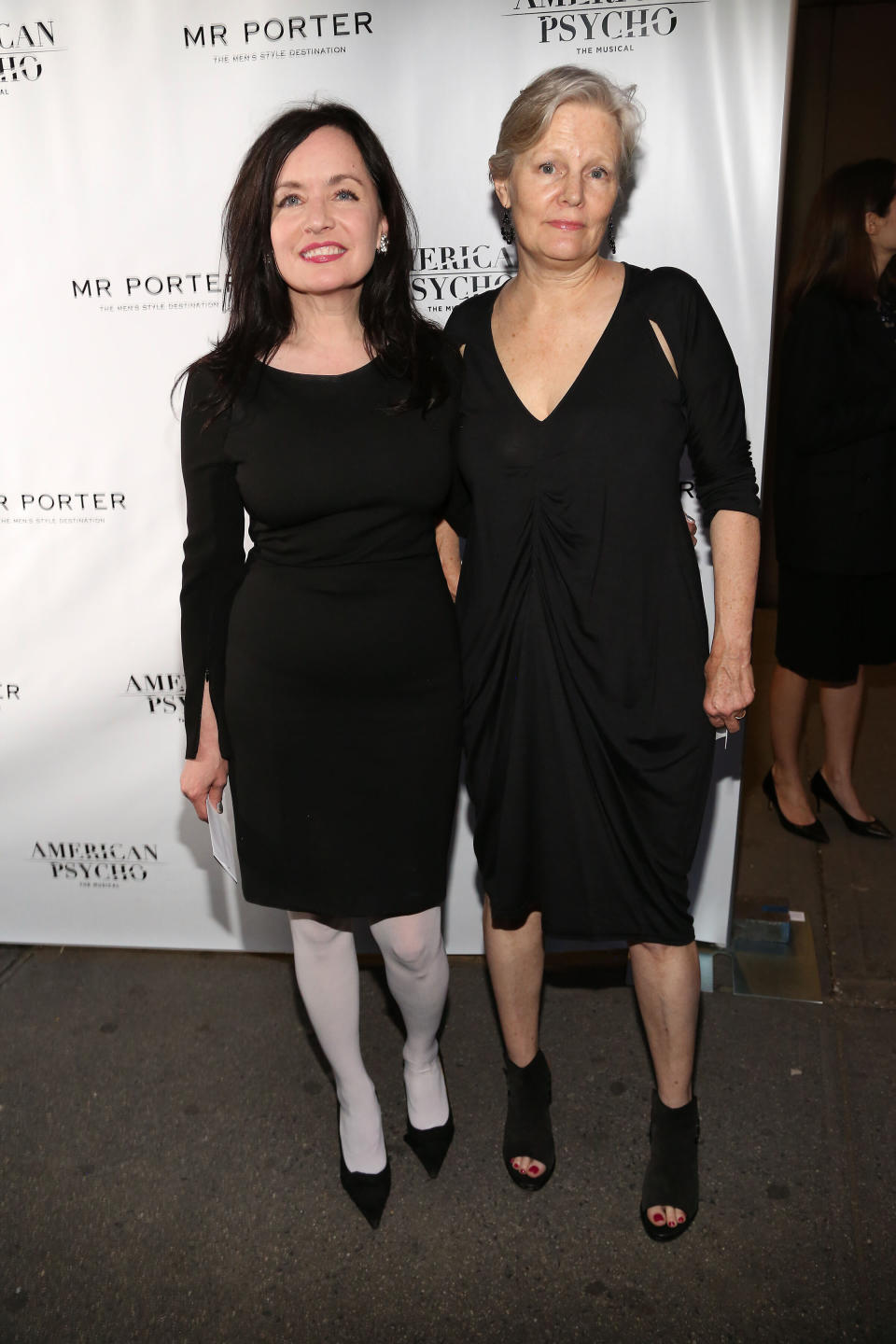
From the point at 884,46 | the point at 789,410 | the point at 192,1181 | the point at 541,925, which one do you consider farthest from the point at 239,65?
the point at 884,46

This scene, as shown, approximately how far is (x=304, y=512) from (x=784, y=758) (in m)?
2.40

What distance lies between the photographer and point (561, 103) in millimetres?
1918

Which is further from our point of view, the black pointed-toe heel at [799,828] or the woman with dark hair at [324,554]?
the black pointed-toe heel at [799,828]

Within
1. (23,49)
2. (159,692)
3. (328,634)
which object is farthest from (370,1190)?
(23,49)

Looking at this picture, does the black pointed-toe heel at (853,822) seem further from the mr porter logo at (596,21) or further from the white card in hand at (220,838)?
the mr porter logo at (596,21)

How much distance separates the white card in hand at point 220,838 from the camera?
2.26 meters

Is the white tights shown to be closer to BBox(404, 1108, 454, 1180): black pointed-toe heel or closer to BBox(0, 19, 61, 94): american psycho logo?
BBox(404, 1108, 454, 1180): black pointed-toe heel

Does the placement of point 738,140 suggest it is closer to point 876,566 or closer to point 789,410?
point 789,410

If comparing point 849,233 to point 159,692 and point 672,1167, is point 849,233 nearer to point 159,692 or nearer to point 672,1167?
point 159,692

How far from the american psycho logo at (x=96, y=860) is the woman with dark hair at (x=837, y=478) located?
2099 millimetres

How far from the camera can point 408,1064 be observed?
2445 millimetres

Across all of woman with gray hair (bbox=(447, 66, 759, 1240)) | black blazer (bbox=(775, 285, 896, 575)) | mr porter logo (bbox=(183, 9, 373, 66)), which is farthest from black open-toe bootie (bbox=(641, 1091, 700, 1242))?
mr porter logo (bbox=(183, 9, 373, 66))

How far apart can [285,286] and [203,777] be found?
946 millimetres

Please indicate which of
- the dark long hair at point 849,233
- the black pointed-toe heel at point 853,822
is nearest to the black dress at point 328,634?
the dark long hair at point 849,233
